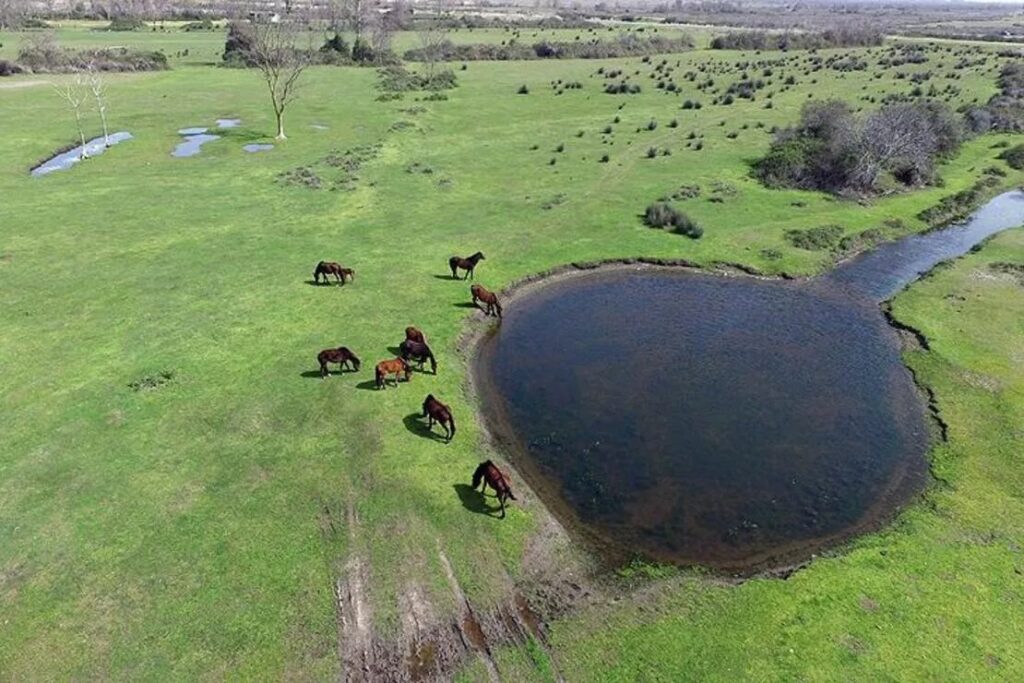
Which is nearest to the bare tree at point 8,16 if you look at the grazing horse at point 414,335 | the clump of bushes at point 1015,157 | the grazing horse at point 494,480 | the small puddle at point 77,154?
the small puddle at point 77,154

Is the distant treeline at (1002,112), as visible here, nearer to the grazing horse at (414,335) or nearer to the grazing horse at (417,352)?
the grazing horse at (414,335)

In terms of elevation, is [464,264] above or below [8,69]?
below

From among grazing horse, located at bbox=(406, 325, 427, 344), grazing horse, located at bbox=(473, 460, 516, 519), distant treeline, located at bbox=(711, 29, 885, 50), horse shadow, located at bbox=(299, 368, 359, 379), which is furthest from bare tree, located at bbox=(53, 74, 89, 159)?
distant treeline, located at bbox=(711, 29, 885, 50)

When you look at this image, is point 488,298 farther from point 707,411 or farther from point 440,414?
point 707,411

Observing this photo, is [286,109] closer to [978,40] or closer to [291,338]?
[291,338]

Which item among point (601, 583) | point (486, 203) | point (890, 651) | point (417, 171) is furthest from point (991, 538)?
point (417, 171)

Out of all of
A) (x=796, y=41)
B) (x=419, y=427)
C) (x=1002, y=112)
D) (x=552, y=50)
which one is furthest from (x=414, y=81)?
(x=796, y=41)

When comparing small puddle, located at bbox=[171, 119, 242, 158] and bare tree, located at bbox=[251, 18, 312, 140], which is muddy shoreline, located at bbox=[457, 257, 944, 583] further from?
bare tree, located at bbox=[251, 18, 312, 140]
